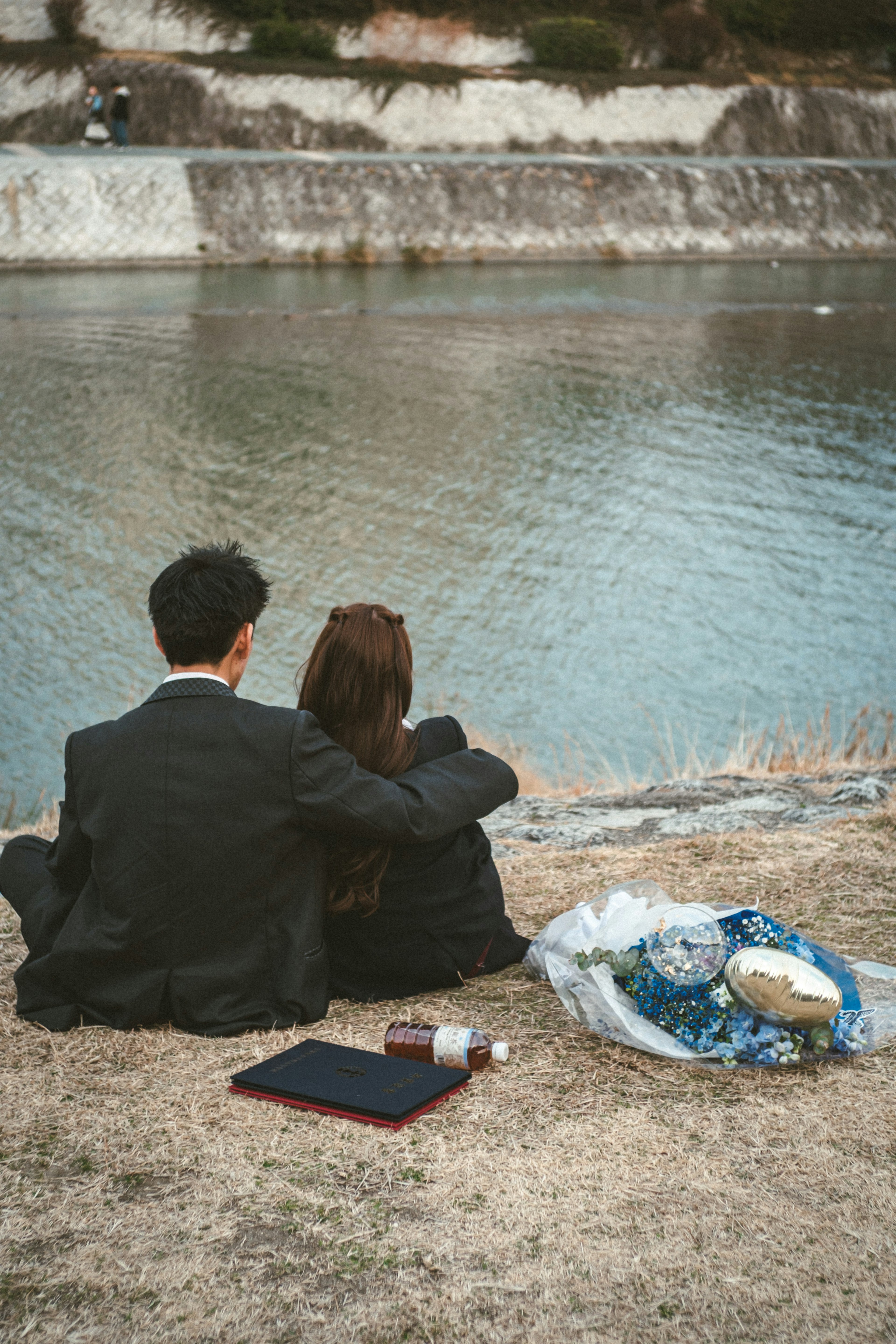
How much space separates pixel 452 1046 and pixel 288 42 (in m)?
40.3

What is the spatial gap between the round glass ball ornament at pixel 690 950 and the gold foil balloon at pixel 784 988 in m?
0.06

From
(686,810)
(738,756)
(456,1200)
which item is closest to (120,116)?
(738,756)

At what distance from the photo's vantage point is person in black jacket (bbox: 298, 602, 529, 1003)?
10.9 feet

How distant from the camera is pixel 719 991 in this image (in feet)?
10.4

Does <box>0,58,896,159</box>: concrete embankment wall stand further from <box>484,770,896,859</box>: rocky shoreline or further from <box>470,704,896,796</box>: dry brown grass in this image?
<box>484,770,896,859</box>: rocky shoreline

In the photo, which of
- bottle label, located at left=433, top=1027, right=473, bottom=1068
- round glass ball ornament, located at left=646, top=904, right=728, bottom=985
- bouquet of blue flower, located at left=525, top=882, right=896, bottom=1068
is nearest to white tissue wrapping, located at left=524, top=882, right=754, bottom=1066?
bouquet of blue flower, located at left=525, top=882, right=896, bottom=1068

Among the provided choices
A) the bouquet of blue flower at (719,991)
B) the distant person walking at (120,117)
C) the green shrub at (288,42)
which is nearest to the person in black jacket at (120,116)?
the distant person walking at (120,117)

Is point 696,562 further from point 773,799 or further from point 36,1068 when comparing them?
point 36,1068

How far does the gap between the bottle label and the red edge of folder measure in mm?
121

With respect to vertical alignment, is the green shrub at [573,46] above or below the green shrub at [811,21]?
below

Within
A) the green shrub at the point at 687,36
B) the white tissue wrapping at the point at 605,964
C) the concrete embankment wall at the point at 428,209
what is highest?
the green shrub at the point at 687,36

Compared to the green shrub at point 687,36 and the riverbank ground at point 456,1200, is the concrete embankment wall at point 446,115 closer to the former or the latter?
the green shrub at point 687,36

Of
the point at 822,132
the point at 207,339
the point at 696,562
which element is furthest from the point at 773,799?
the point at 822,132

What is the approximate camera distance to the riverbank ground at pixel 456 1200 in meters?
2.28
